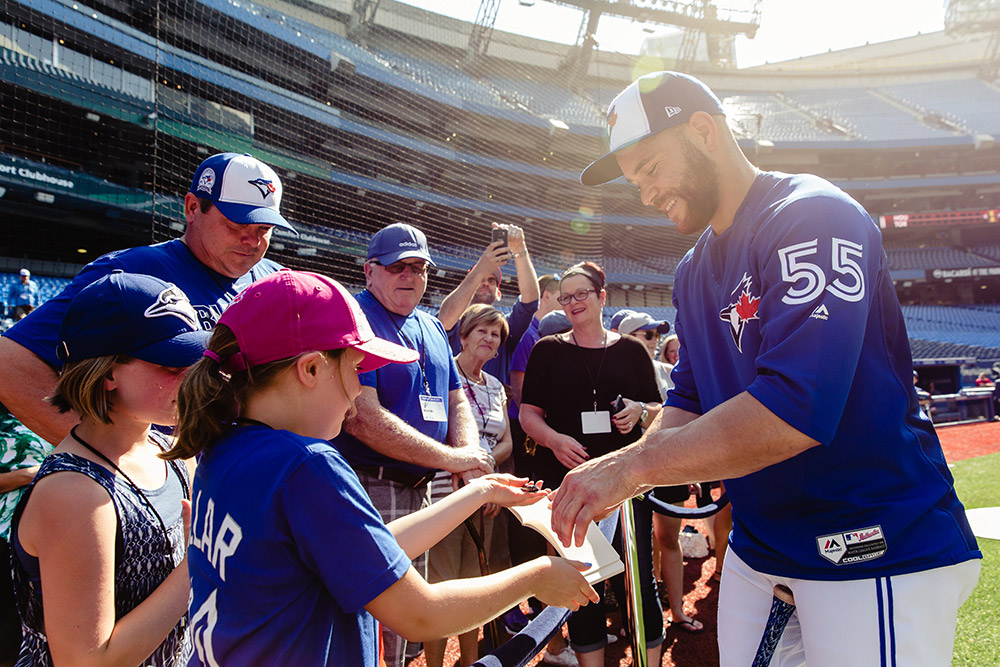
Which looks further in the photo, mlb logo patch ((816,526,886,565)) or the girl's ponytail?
mlb logo patch ((816,526,886,565))

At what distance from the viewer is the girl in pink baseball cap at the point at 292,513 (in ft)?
3.59

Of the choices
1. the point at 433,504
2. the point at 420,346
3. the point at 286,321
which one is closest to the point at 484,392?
the point at 420,346

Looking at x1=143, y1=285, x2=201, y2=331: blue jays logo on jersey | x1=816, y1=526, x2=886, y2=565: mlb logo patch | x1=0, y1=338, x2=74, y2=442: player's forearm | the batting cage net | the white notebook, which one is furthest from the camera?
the batting cage net

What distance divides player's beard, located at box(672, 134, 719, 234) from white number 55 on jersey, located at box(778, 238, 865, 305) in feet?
1.45

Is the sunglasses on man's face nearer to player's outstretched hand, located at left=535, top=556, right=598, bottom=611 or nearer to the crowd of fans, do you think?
the crowd of fans

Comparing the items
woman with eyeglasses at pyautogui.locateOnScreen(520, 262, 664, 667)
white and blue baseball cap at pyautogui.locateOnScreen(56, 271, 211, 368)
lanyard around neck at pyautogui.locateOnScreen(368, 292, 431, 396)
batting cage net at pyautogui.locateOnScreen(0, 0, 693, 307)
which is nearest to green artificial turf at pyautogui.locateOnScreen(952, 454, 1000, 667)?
woman with eyeglasses at pyautogui.locateOnScreen(520, 262, 664, 667)

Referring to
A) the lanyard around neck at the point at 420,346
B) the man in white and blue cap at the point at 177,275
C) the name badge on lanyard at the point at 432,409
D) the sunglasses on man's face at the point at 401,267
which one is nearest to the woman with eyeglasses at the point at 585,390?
the name badge on lanyard at the point at 432,409

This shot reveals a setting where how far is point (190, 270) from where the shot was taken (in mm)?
2492

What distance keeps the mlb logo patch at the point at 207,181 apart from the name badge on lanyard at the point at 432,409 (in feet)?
4.51

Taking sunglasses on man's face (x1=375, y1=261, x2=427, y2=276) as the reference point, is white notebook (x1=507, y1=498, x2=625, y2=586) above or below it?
below

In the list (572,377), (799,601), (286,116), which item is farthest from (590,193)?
(799,601)

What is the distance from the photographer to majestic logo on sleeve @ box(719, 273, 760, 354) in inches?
60.2

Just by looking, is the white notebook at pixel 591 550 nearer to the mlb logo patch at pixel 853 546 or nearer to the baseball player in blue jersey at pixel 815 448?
the baseball player in blue jersey at pixel 815 448

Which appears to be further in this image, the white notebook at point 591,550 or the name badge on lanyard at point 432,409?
the name badge on lanyard at point 432,409
